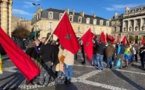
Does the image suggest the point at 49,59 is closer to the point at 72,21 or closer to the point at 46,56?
the point at 46,56

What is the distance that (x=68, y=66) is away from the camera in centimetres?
899

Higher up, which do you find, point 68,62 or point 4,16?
point 4,16

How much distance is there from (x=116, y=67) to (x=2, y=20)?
15.7 meters

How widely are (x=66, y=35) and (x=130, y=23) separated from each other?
8280cm

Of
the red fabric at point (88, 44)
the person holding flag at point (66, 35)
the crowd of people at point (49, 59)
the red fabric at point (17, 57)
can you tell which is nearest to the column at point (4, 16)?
the red fabric at point (88, 44)

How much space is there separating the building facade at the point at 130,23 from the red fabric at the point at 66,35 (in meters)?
70.2

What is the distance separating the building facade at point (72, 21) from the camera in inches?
2527

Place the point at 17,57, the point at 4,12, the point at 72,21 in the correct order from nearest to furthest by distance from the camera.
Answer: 1. the point at 17,57
2. the point at 4,12
3. the point at 72,21

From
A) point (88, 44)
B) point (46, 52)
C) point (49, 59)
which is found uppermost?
point (88, 44)

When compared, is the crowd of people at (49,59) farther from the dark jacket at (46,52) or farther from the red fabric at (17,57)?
the red fabric at (17,57)

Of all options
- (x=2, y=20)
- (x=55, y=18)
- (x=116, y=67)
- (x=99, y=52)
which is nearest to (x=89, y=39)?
(x=99, y=52)

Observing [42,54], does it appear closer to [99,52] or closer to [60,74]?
[60,74]

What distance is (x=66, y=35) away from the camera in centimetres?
836

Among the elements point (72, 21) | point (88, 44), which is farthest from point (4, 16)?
point (72, 21)
